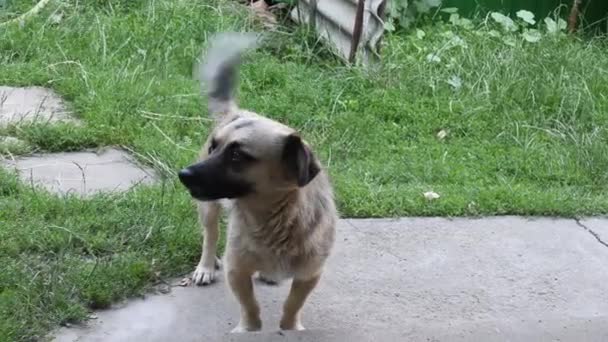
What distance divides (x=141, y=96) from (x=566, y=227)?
2.93 meters

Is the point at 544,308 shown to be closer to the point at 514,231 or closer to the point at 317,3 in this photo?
the point at 514,231

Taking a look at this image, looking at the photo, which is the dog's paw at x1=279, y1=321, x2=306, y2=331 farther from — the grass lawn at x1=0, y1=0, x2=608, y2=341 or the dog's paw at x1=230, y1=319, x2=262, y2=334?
the grass lawn at x1=0, y1=0, x2=608, y2=341

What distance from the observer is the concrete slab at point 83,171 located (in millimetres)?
5551

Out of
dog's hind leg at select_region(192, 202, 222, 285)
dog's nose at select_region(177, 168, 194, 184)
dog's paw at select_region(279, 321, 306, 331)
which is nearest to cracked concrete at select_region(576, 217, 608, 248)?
dog's paw at select_region(279, 321, 306, 331)

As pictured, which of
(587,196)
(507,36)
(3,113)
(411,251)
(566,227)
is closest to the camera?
(411,251)

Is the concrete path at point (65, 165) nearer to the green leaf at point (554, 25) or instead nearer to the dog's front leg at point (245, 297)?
the dog's front leg at point (245, 297)

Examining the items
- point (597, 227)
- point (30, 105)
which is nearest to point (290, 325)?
point (597, 227)

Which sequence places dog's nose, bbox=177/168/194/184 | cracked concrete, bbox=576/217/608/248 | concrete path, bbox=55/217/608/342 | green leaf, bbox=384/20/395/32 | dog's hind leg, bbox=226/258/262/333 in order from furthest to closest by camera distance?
green leaf, bbox=384/20/395/32
cracked concrete, bbox=576/217/608/248
dog's hind leg, bbox=226/258/262/333
concrete path, bbox=55/217/608/342
dog's nose, bbox=177/168/194/184

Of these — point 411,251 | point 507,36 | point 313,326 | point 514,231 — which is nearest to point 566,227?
point 514,231

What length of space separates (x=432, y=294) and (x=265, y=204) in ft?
3.58

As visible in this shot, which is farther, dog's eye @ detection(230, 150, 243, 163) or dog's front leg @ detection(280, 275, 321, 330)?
dog's front leg @ detection(280, 275, 321, 330)

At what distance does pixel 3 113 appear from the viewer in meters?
6.52

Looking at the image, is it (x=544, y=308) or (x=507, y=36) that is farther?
(x=507, y=36)

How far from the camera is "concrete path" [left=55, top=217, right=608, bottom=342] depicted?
150 inches
